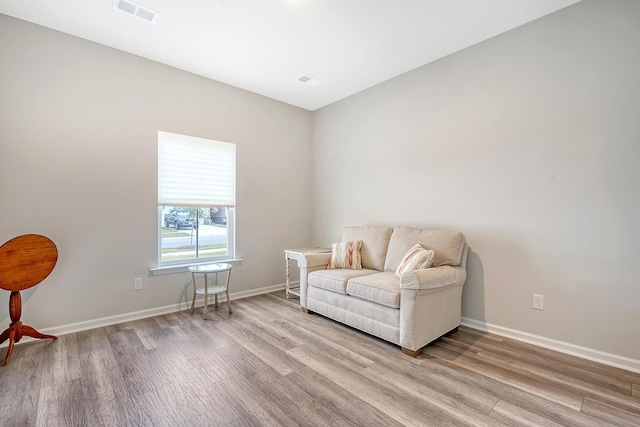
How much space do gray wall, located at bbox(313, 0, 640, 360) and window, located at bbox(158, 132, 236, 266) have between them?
2262 mm

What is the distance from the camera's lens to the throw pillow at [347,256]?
357cm

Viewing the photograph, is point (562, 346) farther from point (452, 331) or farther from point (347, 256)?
point (347, 256)

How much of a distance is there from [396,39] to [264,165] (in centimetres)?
238

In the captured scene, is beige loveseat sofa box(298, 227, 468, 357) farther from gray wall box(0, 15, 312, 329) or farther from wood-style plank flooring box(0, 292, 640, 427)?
gray wall box(0, 15, 312, 329)

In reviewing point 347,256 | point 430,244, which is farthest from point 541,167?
point 347,256

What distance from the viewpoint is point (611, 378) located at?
6.93 feet

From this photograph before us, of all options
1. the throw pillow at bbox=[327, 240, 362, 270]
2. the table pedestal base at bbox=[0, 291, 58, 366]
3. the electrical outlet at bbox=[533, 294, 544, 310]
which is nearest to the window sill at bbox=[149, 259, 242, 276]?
the table pedestal base at bbox=[0, 291, 58, 366]

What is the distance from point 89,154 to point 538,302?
4538 millimetres

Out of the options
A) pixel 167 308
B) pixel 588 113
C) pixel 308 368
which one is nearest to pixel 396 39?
pixel 588 113

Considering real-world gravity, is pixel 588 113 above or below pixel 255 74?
below

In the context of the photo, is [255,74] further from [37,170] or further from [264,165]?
[37,170]

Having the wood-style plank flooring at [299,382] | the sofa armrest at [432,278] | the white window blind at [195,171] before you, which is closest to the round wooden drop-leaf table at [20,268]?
the wood-style plank flooring at [299,382]

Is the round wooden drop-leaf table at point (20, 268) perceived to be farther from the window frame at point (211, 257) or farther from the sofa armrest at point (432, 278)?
the sofa armrest at point (432, 278)

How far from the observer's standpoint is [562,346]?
8.26 feet
